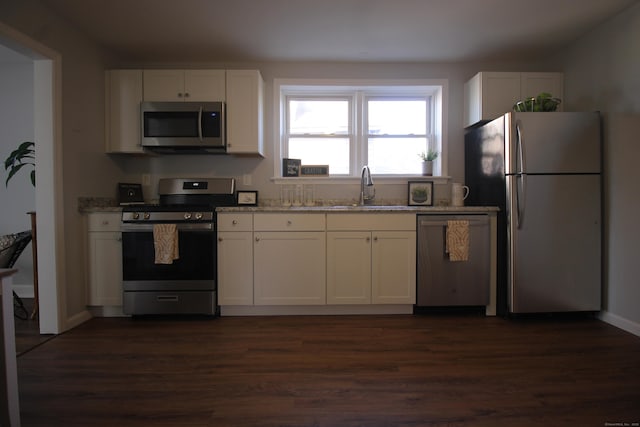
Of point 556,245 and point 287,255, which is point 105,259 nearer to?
point 287,255

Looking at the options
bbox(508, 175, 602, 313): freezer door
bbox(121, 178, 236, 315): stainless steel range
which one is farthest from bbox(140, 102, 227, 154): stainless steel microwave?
bbox(508, 175, 602, 313): freezer door

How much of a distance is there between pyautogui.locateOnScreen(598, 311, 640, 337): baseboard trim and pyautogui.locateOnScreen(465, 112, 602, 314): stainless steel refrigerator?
0.11m

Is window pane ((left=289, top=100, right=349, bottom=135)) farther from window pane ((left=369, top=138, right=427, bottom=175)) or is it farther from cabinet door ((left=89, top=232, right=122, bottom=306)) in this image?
cabinet door ((left=89, top=232, right=122, bottom=306))

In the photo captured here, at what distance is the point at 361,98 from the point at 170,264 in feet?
8.19

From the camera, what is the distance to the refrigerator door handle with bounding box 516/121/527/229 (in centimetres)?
254

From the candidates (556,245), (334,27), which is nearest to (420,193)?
(556,245)

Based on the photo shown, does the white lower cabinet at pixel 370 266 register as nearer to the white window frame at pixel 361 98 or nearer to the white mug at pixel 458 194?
the white mug at pixel 458 194

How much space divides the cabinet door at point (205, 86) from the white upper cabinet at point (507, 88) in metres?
2.47

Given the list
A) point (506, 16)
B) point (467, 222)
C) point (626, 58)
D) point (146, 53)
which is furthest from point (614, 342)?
point (146, 53)

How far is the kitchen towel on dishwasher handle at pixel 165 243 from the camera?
8.50 feet

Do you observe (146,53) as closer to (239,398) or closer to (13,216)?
(13,216)

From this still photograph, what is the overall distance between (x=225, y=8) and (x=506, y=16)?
2.16 metres

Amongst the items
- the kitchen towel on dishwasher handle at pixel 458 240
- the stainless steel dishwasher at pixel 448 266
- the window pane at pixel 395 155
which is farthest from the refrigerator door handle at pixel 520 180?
the window pane at pixel 395 155

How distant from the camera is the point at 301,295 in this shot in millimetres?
2736
